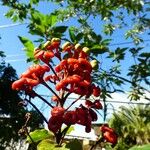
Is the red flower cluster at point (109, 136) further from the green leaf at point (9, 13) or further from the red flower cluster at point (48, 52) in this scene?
the green leaf at point (9, 13)

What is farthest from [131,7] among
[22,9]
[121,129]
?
[121,129]

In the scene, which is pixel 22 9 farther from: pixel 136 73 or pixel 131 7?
pixel 136 73

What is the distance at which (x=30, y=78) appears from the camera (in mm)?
1463

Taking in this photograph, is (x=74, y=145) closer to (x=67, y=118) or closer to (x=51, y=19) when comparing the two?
(x=67, y=118)

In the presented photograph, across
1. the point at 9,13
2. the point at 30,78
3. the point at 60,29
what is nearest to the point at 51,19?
the point at 60,29

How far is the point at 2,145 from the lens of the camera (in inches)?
600

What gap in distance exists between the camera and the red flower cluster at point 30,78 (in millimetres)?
1415

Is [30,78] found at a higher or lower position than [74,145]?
higher

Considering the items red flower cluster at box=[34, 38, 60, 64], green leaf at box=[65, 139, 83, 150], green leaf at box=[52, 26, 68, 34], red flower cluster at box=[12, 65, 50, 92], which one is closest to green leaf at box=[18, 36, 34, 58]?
red flower cluster at box=[34, 38, 60, 64]

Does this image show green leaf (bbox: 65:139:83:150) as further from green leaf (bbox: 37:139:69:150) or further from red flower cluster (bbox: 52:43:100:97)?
red flower cluster (bbox: 52:43:100:97)

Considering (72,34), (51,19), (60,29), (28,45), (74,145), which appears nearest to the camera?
(74,145)

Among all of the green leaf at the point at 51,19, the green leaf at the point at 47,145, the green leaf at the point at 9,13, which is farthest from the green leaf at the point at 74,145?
the green leaf at the point at 9,13

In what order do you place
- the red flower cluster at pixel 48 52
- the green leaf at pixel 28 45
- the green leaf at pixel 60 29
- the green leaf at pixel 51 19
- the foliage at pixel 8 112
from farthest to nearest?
1. the foliage at pixel 8 112
2. the green leaf at pixel 60 29
3. the green leaf at pixel 51 19
4. the green leaf at pixel 28 45
5. the red flower cluster at pixel 48 52

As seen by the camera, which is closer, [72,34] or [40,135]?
[40,135]
